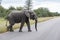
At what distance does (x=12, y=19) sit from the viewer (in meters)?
23.0

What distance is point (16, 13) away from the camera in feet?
76.0

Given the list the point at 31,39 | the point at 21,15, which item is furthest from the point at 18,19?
the point at 31,39

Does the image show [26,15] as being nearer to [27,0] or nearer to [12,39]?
[12,39]

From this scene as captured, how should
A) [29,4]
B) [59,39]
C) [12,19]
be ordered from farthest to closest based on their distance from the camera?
[29,4]
[12,19]
[59,39]

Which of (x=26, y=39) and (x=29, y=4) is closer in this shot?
(x=26, y=39)

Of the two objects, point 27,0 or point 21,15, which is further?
point 27,0

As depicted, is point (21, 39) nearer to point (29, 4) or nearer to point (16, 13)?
point (16, 13)

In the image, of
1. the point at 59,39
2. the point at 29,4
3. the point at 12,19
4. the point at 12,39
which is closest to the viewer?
the point at 12,39

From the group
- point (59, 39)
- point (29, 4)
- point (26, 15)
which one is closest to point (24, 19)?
point (26, 15)

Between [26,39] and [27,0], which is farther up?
[26,39]

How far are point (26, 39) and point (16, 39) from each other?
2.11ft

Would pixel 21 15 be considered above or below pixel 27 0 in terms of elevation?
above

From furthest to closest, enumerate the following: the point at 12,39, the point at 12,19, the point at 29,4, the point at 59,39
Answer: the point at 29,4, the point at 12,19, the point at 59,39, the point at 12,39

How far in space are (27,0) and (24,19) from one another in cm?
10355
